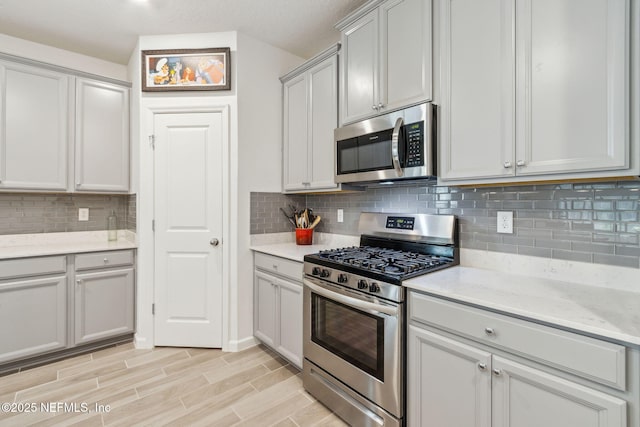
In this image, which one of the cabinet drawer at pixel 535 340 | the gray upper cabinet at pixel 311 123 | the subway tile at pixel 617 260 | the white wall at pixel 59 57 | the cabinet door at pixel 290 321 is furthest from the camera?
the white wall at pixel 59 57

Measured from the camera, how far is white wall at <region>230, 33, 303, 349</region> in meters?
2.73

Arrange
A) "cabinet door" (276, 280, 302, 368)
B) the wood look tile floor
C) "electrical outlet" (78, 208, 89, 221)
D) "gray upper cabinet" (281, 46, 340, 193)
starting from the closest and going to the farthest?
1. the wood look tile floor
2. "cabinet door" (276, 280, 302, 368)
3. "gray upper cabinet" (281, 46, 340, 193)
4. "electrical outlet" (78, 208, 89, 221)

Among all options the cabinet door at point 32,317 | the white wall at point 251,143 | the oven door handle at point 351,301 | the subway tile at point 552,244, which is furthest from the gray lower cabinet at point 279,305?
the cabinet door at point 32,317

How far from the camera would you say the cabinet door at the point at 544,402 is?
97 centimetres

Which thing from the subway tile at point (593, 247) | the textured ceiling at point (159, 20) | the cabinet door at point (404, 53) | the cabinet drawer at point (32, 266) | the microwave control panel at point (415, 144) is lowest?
the cabinet drawer at point (32, 266)

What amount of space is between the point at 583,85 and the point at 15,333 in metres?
3.86

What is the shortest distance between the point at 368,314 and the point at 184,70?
101 inches

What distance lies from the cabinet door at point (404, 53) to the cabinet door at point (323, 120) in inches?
20.4

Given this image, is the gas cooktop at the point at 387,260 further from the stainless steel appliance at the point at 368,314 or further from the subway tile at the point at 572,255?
the subway tile at the point at 572,255

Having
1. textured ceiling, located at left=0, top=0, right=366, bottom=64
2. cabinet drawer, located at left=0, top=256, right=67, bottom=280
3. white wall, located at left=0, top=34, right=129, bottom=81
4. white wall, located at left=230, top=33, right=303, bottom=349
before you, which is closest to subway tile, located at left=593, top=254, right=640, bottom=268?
textured ceiling, located at left=0, top=0, right=366, bottom=64

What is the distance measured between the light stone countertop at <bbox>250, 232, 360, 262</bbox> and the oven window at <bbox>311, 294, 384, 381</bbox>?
508 millimetres

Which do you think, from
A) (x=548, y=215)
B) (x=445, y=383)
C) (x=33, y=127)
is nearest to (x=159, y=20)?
(x=33, y=127)

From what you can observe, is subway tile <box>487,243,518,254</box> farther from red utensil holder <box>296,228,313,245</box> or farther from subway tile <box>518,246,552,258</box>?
red utensil holder <box>296,228,313,245</box>

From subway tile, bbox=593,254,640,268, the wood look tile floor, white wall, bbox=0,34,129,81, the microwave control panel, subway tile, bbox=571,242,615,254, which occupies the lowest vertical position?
the wood look tile floor
